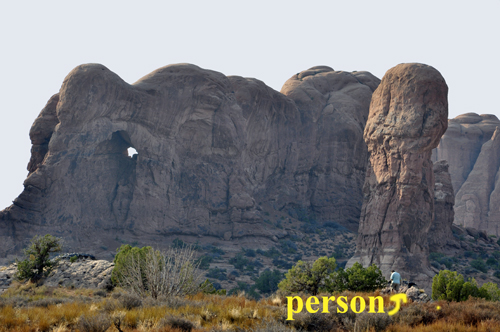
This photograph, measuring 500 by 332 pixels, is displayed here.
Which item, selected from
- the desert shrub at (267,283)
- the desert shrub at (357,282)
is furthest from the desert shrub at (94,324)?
the desert shrub at (267,283)

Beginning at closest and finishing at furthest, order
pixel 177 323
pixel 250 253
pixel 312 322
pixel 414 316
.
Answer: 1. pixel 177 323
2. pixel 312 322
3. pixel 414 316
4. pixel 250 253

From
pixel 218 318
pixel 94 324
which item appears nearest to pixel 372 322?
pixel 218 318

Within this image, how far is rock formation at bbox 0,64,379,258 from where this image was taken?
63.3 m

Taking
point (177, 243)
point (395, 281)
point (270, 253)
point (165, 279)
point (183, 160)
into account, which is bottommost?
point (270, 253)

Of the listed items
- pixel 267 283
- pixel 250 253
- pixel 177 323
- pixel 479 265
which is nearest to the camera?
pixel 177 323

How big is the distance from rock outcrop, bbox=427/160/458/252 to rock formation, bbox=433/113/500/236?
90.3 ft

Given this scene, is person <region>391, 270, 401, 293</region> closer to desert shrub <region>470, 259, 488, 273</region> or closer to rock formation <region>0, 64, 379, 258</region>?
desert shrub <region>470, 259, 488, 273</region>

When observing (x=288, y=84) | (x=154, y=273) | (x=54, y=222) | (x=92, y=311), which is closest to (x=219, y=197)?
(x=54, y=222)

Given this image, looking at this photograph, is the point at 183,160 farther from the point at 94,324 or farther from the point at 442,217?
the point at 94,324

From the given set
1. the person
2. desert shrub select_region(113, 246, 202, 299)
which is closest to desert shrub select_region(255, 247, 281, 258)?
desert shrub select_region(113, 246, 202, 299)

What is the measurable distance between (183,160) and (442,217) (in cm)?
3772

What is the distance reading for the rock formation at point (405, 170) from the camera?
5862 centimetres

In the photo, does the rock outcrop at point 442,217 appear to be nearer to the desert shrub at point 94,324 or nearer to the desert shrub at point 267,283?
the desert shrub at point 267,283

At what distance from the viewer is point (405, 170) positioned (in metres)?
59.6
